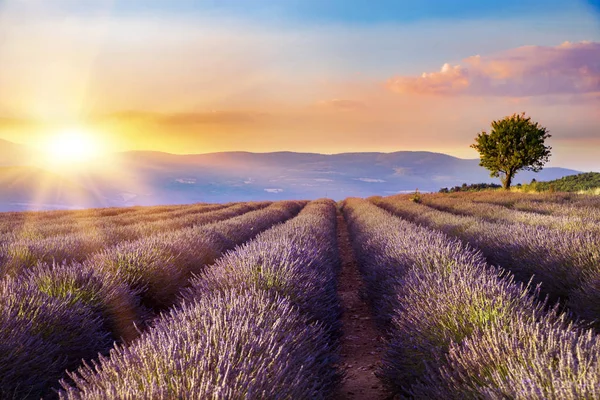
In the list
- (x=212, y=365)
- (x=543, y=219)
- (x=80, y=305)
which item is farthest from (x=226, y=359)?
(x=543, y=219)

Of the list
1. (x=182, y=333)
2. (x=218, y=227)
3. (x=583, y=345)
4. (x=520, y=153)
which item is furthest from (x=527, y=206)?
(x=520, y=153)

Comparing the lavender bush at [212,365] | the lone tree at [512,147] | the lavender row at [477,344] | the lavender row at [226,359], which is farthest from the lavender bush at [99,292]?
the lone tree at [512,147]

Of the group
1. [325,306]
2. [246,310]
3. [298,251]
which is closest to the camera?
[246,310]

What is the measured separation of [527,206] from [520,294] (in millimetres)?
10794

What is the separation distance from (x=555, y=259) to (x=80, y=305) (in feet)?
15.9

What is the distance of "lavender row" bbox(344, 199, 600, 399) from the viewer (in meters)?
1.91

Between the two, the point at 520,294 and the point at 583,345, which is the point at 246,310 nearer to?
the point at 583,345

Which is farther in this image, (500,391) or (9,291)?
(9,291)

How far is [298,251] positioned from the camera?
512 centimetres

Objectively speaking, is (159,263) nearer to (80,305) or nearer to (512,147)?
(80,305)

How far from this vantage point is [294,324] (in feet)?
9.84

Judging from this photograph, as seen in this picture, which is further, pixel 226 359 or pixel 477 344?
pixel 477 344

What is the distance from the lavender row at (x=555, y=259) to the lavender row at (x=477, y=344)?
1.00 m

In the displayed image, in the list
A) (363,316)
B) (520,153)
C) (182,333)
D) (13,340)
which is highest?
(520,153)
